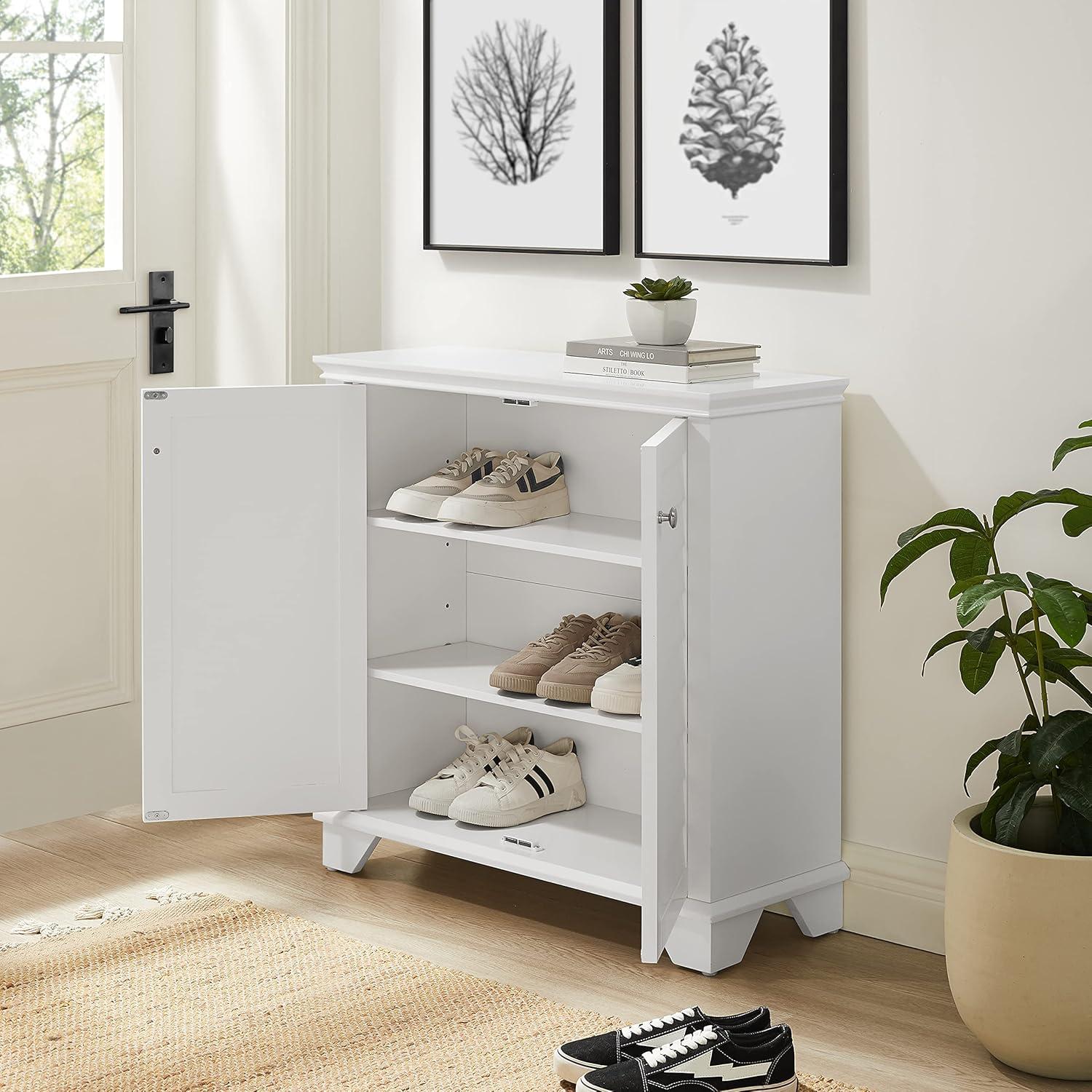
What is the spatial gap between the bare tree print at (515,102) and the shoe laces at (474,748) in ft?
3.42

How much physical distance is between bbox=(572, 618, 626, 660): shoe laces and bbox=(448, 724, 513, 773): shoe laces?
29 centimetres

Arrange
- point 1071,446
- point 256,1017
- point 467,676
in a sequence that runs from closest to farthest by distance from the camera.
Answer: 1. point 1071,446
2. point 256,1017
3. point 467,676

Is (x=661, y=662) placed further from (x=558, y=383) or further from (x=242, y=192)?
(x=242, y=192)

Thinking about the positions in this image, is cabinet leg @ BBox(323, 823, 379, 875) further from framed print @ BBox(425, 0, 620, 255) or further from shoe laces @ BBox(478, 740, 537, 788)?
framed print @ BBox(425, 0, 620, 255)

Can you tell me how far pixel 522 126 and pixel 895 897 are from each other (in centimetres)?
154

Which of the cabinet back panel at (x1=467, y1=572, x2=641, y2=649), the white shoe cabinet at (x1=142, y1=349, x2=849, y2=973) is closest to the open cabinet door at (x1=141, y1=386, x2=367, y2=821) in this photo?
the white shoe cabinet at (x1=142, y1=349, x2=849, y2=973)

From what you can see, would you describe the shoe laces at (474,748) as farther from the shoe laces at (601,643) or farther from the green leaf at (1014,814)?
the green leaf at (1014,814)

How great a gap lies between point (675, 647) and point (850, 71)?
0.96 m

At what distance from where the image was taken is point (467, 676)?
279cm

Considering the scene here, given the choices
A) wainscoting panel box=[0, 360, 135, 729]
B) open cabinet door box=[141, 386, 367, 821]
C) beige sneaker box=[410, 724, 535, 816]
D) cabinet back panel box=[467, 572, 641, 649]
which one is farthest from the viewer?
wainscoting panel box=[0, 360, 135, 729]

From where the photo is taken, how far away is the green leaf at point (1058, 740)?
203 centimetres

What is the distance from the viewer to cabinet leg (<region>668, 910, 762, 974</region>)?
2.42m

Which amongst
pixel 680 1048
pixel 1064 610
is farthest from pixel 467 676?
Result: pixel 1064 610

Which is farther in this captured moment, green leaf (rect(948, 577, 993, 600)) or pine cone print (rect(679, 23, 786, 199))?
pine cone print (rect(679, 23, 786, 199))
